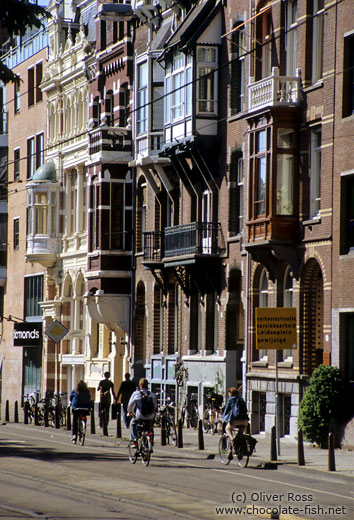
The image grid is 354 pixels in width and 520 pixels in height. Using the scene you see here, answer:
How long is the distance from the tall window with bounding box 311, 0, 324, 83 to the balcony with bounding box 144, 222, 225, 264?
750 cm

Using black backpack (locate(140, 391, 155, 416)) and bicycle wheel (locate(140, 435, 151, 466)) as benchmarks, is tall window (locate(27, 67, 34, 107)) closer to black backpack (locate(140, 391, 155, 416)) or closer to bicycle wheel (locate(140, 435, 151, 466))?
black backpack (locate(140, 391, 155, 416))

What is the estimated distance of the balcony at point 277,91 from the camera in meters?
32.2

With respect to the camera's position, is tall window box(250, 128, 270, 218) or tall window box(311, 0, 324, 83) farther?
Result: tall window box(250, 128, 270, 218)

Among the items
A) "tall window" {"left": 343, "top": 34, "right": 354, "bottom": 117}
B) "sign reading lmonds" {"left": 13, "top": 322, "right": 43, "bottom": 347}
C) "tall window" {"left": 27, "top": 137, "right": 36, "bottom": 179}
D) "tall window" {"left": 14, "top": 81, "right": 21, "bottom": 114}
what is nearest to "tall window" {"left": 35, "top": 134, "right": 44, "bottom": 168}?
"tall window" {"left": 27, "top": 137, "right": 36, "bottom": 179}

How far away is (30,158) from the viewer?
57.8m

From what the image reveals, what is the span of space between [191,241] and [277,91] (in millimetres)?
7704

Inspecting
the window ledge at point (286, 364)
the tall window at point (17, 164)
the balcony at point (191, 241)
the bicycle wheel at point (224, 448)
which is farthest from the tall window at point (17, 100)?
the bicycle wheel at point (224, 448)

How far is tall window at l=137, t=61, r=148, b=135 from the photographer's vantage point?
143 ft

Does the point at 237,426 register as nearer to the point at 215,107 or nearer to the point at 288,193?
the point at 288,193

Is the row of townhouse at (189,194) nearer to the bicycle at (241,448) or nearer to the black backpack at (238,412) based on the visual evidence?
the black backpack at (238,412)

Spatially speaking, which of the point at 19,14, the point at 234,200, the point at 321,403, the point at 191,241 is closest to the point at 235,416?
the point at 321,403

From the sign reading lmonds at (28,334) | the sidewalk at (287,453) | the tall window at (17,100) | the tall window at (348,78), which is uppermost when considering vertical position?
the tall window at (17,100)

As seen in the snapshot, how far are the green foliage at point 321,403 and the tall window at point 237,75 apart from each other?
10.2 m

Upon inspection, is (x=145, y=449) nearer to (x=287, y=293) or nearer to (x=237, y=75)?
(x=287, y=293)
